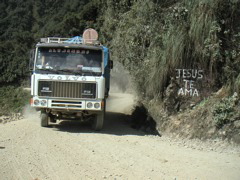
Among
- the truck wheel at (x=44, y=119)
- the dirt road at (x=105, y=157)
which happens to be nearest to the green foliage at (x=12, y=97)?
the truck wheel at (x=44, y=119)

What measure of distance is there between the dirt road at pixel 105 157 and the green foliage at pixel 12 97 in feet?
70.8

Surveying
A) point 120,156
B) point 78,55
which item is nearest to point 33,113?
point 78,55

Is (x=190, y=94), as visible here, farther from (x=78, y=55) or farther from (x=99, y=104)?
(x=78, y=55)

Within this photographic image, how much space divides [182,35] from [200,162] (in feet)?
14.5

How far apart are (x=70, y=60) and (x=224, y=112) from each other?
4.56m

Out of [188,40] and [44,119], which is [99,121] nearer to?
[44,119]

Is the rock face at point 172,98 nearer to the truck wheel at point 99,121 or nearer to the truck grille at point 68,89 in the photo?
the truck wheel at point 99,121

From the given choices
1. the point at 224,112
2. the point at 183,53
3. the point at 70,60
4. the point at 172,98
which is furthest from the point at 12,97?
the point at 224,112

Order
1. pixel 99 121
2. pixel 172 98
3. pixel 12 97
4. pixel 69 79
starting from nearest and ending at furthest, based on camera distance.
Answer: pixel 69 79
pixel 99 121
pixel 172 98
pixel 12 97

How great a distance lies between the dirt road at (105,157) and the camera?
5734 mm

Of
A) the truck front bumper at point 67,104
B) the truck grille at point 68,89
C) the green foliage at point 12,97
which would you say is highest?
the truck grille at point 68,89

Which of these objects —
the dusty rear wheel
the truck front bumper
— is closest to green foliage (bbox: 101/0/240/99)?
the truck front bumper

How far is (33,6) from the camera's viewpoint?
218ft

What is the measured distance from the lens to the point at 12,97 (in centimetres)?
3353
